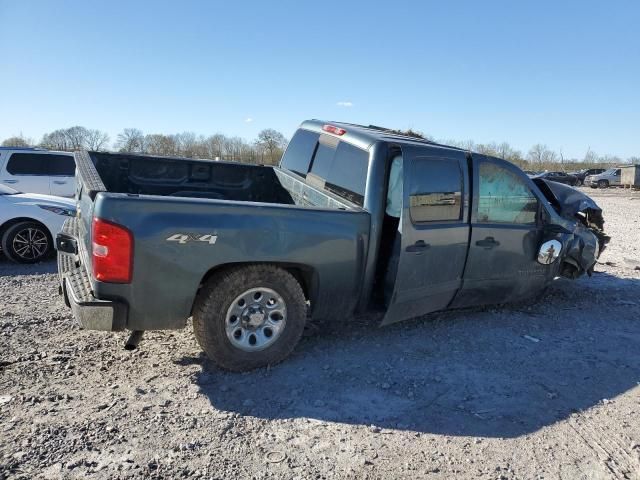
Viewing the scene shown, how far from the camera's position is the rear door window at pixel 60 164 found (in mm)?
11239

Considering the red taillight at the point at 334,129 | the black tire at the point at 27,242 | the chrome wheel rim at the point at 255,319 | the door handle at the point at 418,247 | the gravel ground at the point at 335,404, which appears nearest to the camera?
the gravel ground at the point at 335,404

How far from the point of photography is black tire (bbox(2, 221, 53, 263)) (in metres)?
7.24

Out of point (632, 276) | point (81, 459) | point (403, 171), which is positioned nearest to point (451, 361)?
point (403, 171)

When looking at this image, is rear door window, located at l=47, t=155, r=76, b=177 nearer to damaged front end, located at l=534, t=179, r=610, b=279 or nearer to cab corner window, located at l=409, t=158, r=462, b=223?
cab corner window, located at l=409, t=158, r=462, b=223

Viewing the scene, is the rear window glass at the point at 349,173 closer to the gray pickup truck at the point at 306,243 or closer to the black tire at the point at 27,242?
the gray pickup truck at the point at 306,243

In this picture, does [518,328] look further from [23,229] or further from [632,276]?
[23,229]

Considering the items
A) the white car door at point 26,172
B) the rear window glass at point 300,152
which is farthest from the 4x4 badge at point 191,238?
the white car door at point 26,172

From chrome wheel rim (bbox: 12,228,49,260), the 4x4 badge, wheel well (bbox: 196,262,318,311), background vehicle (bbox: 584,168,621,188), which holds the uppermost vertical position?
background vehicle (bbox: 584,168,621,188)

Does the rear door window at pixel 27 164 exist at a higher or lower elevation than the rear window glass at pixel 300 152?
lower

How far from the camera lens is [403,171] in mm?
4160

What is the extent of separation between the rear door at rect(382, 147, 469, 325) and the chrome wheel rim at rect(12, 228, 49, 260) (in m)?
5.79

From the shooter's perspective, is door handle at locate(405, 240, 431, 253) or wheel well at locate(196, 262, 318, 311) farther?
door handle at locate(405, 240, 431, 253)

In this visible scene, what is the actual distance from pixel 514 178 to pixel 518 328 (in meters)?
1.58

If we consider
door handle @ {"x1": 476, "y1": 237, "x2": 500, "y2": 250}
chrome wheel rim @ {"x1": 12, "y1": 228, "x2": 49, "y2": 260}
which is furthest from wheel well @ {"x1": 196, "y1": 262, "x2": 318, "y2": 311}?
chrome wheel rim @ {"x1": 12, "y1": 228, "x2": 49, "y2": 260}
